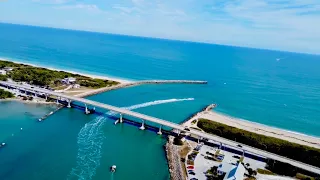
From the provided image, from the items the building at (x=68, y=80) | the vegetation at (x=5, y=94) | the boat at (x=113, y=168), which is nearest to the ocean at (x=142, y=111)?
the boat at (x=113, y=168)

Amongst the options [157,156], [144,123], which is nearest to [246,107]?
[144,123]

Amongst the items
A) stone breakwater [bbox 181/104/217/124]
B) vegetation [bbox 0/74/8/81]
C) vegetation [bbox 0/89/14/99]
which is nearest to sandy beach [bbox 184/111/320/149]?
stone breakwater [bbox 181/104/217/124]

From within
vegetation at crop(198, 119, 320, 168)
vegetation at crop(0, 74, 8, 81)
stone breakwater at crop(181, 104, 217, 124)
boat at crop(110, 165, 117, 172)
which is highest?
vegetation at crop(0, 74, 8, 81)

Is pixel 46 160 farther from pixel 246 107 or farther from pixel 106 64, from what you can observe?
pixel 106 64

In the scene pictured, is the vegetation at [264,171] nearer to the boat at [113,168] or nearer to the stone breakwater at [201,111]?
the stone breakwater at [201,111]

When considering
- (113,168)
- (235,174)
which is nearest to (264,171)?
(235,174)

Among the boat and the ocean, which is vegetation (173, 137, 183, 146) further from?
the boat
